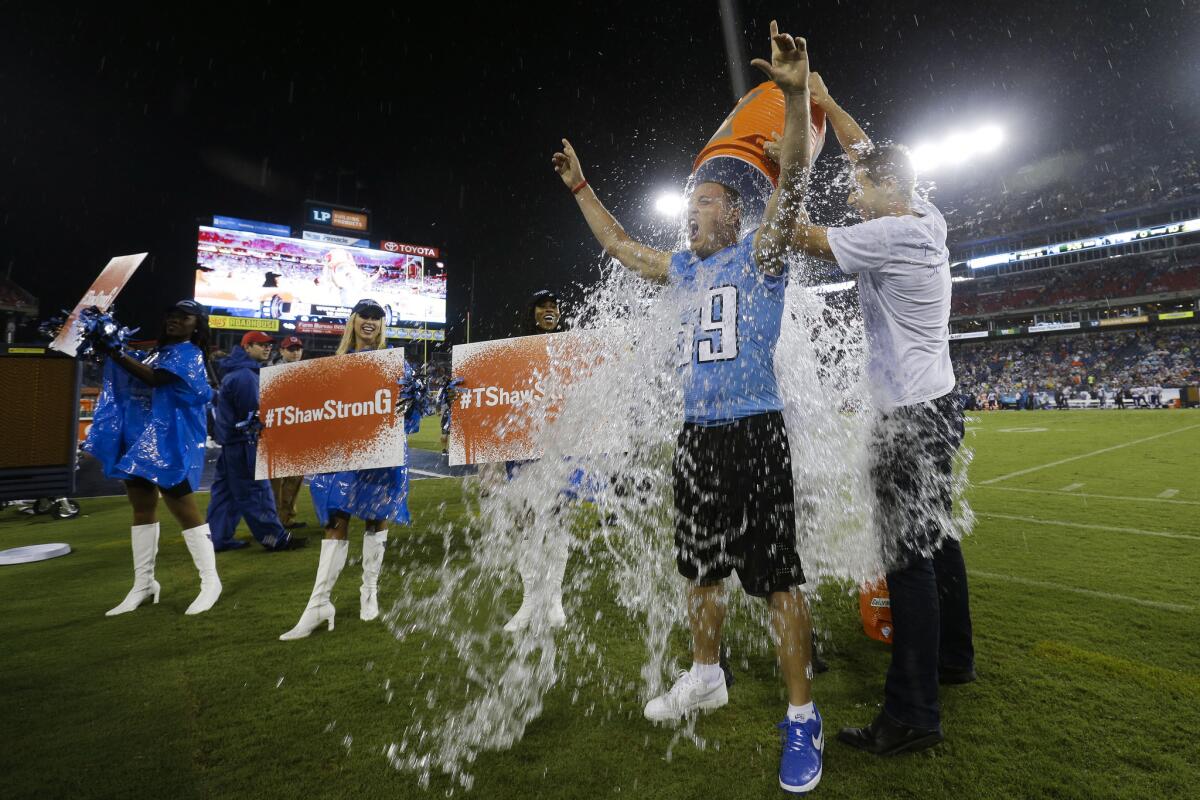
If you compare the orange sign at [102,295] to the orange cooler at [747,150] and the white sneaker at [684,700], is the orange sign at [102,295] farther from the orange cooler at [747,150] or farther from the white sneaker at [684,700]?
the white sneaker at [684,700]

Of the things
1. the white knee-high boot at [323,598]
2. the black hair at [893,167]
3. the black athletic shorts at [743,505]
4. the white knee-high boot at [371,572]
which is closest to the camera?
the black athletic shorts at [743,505]

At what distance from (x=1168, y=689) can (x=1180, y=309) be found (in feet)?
185

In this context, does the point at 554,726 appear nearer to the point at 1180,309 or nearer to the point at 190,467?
the point at 190,467

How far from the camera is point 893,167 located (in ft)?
7.71

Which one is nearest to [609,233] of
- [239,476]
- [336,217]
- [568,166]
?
[568,166]

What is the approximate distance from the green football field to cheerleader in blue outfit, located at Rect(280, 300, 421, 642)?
17 centimetres

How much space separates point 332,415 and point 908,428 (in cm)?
308

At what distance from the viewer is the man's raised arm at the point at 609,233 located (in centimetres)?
250

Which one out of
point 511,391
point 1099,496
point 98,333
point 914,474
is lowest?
point 1099,496

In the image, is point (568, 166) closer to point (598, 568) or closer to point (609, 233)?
point (609, 233)

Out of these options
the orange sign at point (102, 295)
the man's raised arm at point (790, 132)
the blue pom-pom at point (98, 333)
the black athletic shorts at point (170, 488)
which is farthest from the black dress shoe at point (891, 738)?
the orange sign at point (102, 295)

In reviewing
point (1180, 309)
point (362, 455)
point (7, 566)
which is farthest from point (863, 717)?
point (1180, 309)

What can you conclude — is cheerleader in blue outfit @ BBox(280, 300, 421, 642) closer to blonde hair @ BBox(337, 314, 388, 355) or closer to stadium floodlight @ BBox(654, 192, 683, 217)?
blonde hair @ BBox(337, 314, 388, 355)

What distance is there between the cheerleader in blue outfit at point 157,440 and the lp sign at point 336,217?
1426 inches
